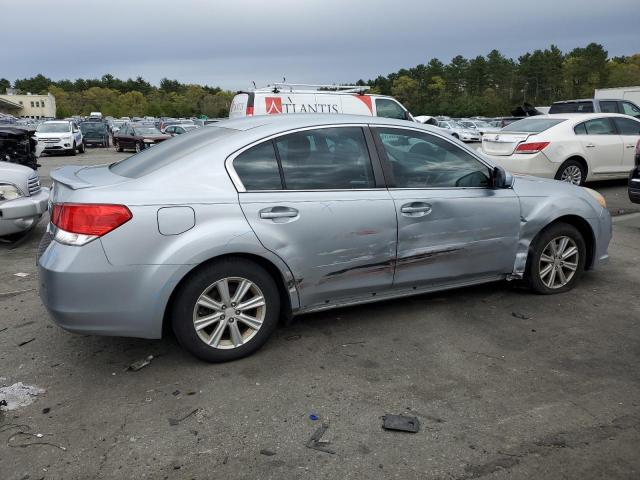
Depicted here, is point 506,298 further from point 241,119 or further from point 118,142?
point 118,142

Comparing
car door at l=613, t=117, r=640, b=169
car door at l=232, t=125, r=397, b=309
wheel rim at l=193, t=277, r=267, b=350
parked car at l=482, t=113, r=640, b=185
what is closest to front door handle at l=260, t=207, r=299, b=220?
car door at l=232, t=125, r=397, b=309

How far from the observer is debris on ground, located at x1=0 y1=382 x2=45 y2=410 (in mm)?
3279

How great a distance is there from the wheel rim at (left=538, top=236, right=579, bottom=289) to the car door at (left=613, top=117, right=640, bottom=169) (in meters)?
7.16

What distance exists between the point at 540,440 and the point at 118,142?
29.5m

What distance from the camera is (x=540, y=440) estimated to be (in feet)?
9.41

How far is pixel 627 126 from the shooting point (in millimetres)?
11141

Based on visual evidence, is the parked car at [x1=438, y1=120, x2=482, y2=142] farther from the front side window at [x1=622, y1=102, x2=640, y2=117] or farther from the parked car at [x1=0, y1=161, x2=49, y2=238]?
the parked car at [x1=0, y1=161, x2=49, y2=238]

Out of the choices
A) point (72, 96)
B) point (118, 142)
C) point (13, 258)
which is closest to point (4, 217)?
point (13, 258)

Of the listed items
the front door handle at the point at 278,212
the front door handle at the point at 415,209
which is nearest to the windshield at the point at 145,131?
the front door handle at the point at 415,209

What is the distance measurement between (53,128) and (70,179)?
24630 millimetres

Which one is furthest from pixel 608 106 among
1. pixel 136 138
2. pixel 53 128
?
pixel 53 128

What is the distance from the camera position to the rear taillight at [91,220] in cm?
334

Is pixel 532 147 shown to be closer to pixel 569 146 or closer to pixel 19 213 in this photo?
pixel 569 146

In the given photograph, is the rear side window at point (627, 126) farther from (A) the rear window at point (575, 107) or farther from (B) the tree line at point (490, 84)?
(B) the tree line at point (490, 84)
